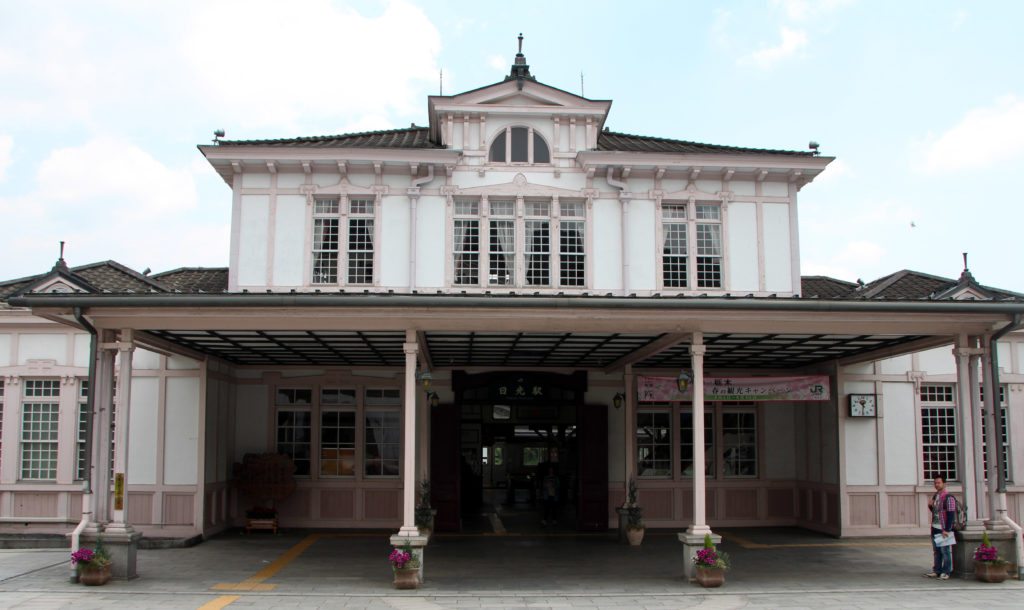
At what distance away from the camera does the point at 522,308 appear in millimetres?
11414

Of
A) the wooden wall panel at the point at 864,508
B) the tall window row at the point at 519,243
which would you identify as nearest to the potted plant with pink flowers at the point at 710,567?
the wooden wall panel at the point at 864,508

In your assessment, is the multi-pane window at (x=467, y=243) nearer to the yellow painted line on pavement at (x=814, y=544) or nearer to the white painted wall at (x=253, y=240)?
the white painted wall at (x=253, y=240)

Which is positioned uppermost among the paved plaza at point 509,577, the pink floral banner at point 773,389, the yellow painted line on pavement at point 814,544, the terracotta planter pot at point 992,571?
the pink floral banner at point 773,389

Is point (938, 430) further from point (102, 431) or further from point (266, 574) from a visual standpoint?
point (102, 431)

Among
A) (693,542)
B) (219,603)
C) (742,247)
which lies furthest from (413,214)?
(219,603)

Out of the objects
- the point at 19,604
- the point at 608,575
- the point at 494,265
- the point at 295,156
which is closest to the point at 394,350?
the point at 494,265

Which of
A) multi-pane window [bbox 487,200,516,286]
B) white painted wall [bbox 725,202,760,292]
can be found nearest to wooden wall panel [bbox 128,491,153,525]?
multi-pane window [bbox 487,200,516,286]

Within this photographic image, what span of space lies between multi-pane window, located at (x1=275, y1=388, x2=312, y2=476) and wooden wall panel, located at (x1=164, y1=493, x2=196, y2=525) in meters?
2.33

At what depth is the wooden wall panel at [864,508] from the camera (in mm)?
16422

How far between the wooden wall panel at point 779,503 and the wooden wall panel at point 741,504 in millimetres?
280

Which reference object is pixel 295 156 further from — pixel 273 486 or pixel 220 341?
pixel 273 486

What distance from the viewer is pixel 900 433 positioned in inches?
664

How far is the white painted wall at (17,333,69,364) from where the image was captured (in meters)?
16.2

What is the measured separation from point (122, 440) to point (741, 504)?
460 inches
